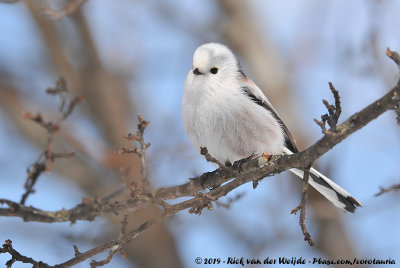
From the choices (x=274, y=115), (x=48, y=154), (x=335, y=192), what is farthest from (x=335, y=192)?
(x=48, y=154)

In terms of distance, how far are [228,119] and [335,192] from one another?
2.90 ft

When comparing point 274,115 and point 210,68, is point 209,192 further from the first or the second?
point 274,115

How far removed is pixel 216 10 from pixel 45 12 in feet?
13.3

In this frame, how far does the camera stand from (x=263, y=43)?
6.54m

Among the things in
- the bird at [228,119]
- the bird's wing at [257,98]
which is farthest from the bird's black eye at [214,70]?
the bird's wing at [257,98]

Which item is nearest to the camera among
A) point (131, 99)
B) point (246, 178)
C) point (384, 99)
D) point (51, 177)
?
point (384, 99)

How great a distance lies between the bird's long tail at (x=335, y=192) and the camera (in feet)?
9.49

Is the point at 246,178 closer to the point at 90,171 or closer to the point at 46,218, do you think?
the point at 46,218

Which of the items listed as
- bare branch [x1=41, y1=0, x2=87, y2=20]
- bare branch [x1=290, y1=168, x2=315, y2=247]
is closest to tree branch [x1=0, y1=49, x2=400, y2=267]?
bare branch [x1=290, y1=168, x2=315, y2=247]

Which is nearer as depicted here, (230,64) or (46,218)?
(46,218)

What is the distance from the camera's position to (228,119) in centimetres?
301

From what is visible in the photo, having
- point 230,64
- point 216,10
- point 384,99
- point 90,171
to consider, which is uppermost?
point 216,10

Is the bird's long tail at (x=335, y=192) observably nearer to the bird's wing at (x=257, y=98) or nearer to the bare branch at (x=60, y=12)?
the bird's wing at (x=257, y=98)

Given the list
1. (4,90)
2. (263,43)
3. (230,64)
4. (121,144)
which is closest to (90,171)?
(121,144)
